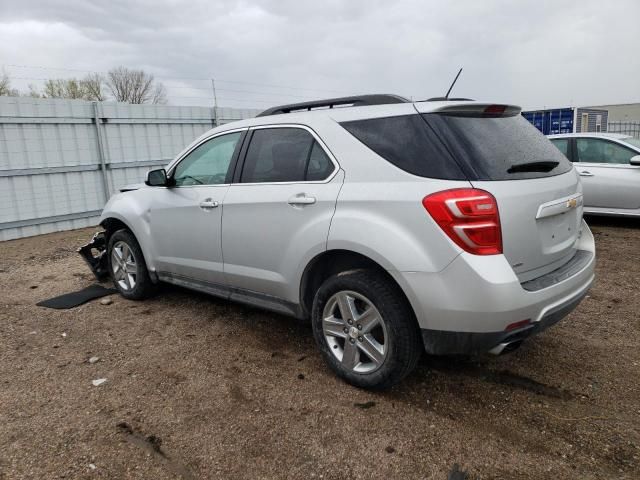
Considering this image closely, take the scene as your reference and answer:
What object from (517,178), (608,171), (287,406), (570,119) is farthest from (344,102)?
(570,119)

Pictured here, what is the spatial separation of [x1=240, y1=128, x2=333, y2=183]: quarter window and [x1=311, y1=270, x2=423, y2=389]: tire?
735 millimetres

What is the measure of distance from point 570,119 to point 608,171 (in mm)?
12949

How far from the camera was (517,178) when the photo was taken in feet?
8.67

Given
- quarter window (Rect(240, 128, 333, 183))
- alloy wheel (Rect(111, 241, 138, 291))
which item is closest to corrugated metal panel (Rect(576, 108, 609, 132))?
quarter window (Rect(240, 128, 333, 183))

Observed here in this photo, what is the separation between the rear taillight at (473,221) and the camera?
245cm

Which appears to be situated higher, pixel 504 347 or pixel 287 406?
pixel 504 347

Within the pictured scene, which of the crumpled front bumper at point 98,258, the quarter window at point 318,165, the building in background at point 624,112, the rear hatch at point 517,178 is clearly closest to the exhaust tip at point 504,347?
the rear hatch at point 517,178

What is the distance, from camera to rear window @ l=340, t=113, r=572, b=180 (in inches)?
102

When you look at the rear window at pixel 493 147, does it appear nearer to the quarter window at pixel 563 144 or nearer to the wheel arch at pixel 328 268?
the wheel arch at pixel 328 268

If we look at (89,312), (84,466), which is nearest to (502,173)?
(84,466)

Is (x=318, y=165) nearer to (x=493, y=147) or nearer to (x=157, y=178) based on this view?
(x=493, y=147)

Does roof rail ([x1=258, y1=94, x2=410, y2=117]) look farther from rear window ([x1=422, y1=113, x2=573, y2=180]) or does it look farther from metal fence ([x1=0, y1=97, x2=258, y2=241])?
metal fence ([x1=0, y1=97, x2=258, y2=241])

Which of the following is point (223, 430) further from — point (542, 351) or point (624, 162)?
point (624, 162)

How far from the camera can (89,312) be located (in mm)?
4727
